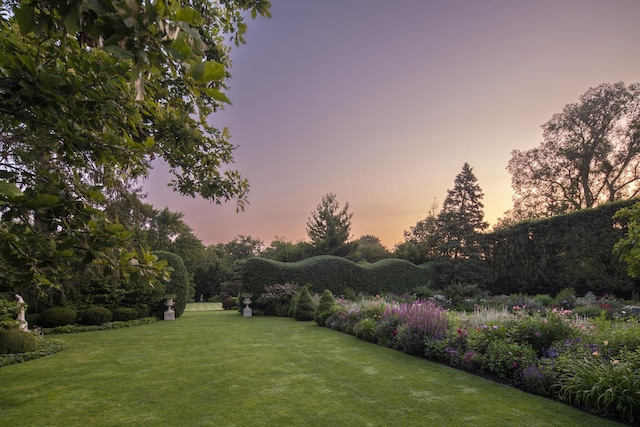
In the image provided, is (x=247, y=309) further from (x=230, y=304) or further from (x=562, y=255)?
(x=562, y=255)

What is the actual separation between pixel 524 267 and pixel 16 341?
→ 18.7 metres

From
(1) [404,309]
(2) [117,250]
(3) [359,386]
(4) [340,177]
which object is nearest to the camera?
(2) [117,250]

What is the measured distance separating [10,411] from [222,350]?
3502 millimetres

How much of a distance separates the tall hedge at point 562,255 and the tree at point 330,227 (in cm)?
1224

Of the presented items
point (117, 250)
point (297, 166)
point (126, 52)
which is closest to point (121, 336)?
point (297, 166)

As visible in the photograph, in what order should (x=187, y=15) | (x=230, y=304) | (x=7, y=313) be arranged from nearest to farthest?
(x=187, y=15)
(x=7, y=313)
(x=230, y=304)

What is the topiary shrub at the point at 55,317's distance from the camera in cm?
1026

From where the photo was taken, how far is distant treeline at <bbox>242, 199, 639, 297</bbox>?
1320 cm

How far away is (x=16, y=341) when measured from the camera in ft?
21.8

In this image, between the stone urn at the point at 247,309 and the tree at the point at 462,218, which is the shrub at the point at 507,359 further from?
the tree at the point at 462,218

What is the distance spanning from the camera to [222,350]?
685 cm

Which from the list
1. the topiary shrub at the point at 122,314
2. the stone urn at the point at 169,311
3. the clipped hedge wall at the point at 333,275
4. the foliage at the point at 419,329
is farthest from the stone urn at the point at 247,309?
the foliage at the point at 419,329

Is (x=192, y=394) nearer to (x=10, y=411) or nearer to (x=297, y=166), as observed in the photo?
(x=10, y=411)

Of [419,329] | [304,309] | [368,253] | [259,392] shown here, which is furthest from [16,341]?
[368,253]
